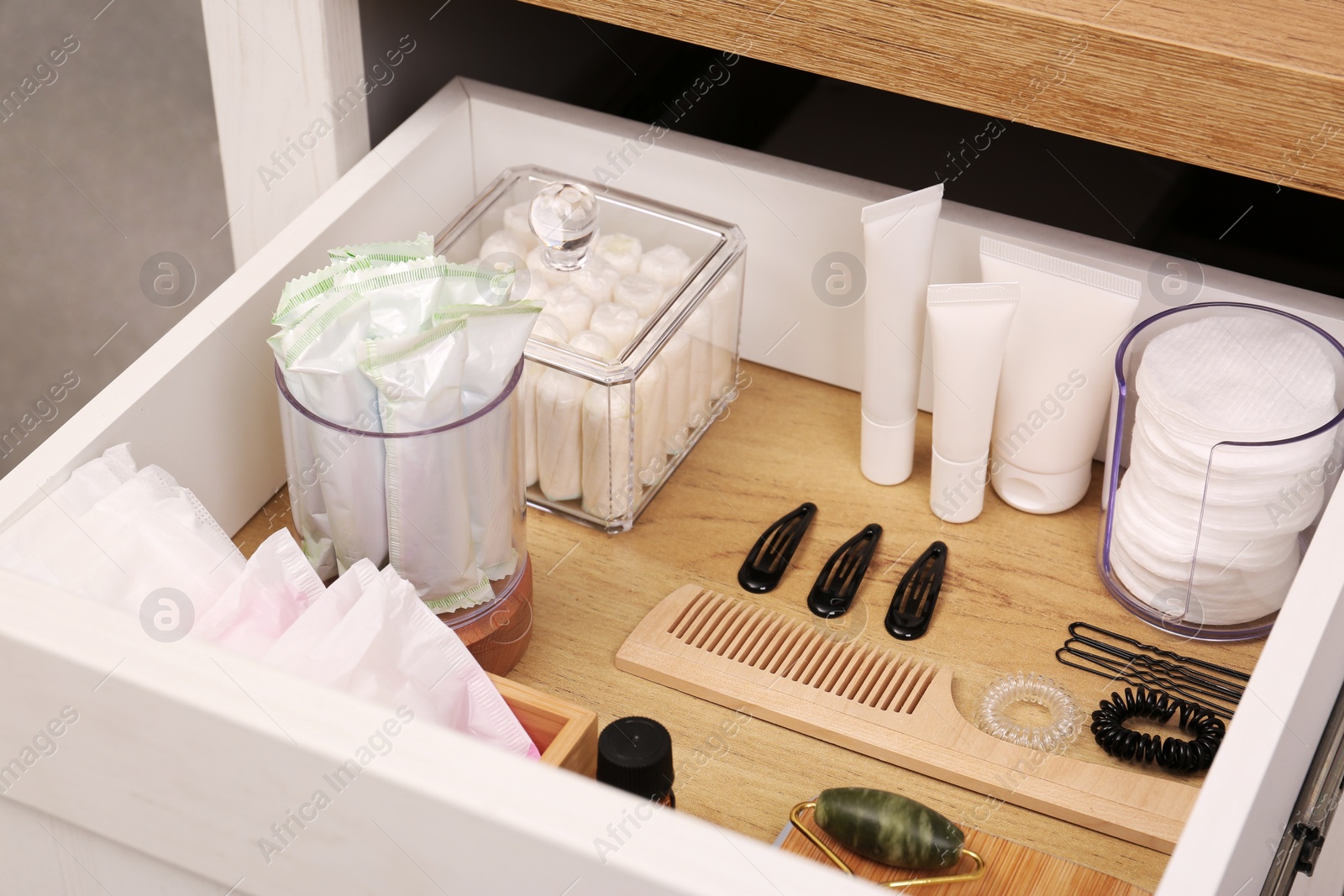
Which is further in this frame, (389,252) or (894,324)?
(894,324)

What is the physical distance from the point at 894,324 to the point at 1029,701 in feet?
0.78

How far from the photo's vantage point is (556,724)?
64 centimetres

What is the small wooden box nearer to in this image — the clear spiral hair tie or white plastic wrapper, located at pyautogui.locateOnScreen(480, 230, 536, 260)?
the clear spiral hair tie

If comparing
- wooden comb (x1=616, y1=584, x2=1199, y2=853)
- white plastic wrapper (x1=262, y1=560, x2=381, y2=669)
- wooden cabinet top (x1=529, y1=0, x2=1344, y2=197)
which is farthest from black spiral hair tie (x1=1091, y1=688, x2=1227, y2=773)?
white plastic wrapper (x1=262, y1=560, x2=381, y2=669)

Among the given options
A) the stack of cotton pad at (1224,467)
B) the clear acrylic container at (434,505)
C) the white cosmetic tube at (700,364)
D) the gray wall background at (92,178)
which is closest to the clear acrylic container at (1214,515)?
the stack of cotton pad at (1224,467)

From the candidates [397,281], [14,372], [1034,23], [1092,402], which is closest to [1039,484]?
[1092,402]

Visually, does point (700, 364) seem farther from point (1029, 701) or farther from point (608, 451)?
point (1029, 701)

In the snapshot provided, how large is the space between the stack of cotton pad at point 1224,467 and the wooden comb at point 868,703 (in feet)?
0.43

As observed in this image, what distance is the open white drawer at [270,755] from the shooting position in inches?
19.3

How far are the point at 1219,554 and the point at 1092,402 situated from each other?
4.8 inches

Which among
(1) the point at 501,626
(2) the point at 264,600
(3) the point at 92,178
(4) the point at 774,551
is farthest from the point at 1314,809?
(3) the point at 92,178

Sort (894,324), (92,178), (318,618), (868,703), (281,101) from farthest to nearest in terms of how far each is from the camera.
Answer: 1. (92,178)
2. (281,101)
3. (894,324)
4. (868,703)
5. (318,618)

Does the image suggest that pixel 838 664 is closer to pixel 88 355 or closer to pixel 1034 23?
pixel 1034 23

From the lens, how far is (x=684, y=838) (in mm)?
483
